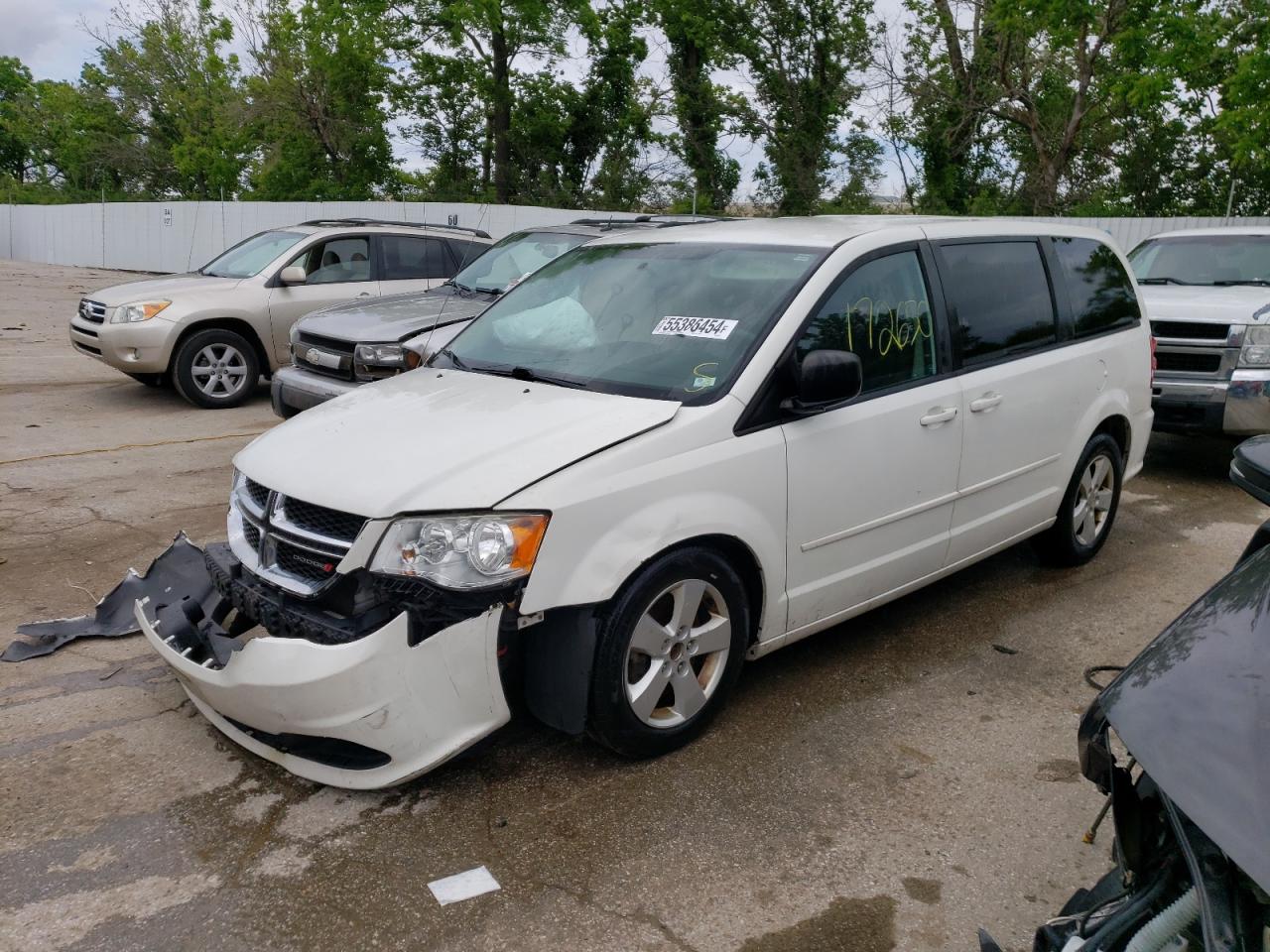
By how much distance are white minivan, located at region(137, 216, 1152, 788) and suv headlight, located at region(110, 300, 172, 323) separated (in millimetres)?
5861

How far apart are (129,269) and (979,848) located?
34.6 meters

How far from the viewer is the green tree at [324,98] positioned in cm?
3388

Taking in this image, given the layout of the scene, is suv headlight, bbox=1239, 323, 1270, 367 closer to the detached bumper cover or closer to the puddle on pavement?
the puddle on pavement

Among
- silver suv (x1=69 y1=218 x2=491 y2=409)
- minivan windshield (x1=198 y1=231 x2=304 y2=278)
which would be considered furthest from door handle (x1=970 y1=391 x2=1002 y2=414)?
minivan windshield (x1=198 y1=231 x2=304 y2=278)

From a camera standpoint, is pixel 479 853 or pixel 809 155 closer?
pixel 479 853

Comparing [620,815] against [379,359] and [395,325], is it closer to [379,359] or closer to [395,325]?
[379,359]

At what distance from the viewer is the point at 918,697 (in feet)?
13.6

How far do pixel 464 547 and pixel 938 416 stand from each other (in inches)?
82.7

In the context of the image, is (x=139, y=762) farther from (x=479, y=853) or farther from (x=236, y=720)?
(x=479, y=853)

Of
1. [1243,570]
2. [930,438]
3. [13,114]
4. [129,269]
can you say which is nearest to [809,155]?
[129,269]

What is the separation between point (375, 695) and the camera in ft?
9.82

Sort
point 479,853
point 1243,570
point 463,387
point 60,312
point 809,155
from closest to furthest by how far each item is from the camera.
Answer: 1. point 1243,570
2. point 479,853
3. point 463,387
4. point 60,312
5. point 809,155

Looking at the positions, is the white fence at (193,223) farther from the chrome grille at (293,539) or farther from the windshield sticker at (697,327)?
the chrome grille at (293,539)

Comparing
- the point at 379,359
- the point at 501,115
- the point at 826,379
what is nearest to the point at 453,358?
the point at 826,379
